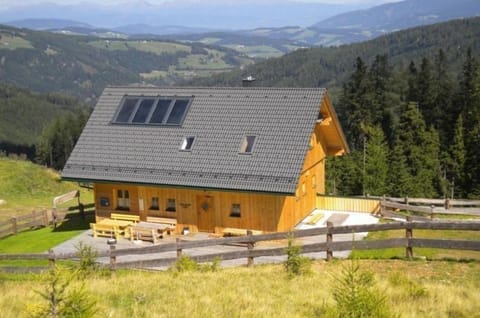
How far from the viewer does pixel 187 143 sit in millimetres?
24469

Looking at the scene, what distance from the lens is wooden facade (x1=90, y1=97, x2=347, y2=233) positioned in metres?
22.3

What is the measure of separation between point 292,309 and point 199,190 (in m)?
12.7

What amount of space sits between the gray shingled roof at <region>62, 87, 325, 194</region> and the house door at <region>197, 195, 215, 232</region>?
43.6 inches

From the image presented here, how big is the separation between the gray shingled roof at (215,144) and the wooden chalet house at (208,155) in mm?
45

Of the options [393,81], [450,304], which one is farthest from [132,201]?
[393,81]

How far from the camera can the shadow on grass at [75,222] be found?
88.2 feet

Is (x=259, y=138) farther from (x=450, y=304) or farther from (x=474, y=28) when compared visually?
(x=474, y=28)

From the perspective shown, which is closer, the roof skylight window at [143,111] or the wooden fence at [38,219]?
the roof skylight window at [143,111]

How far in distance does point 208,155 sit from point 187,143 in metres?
1.56

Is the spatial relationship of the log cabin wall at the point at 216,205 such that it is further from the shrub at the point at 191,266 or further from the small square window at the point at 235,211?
the shrub at the point at 191,266

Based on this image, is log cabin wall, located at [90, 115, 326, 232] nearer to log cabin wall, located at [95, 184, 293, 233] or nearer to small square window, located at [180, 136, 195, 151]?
log cabin wall, located at [95, 184, 293, 233]

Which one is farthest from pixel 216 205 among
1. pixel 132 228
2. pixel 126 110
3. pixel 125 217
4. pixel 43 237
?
pixel 43 237

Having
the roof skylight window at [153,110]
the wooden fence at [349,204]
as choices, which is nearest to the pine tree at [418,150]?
the wooden fence at [349,204]

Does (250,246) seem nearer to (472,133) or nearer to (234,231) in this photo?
(234,231)
